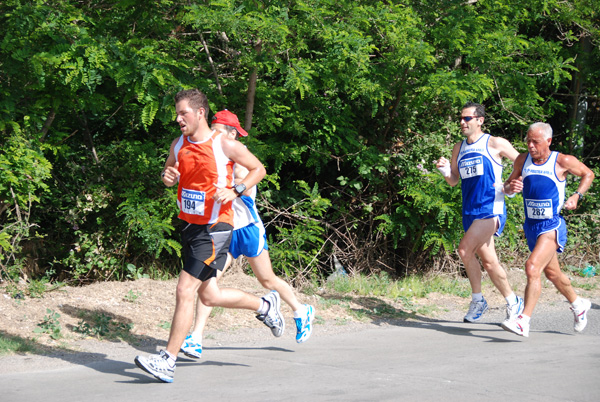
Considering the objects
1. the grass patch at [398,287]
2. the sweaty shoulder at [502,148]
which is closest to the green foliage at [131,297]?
the grass patch at [398,287]

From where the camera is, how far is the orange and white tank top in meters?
5.11

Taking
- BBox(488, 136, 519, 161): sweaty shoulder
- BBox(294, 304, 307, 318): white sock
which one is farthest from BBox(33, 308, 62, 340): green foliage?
BBox(488, 136, 519, 161): sweaty shoulder

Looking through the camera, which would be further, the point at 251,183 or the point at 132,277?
the point at 132,277

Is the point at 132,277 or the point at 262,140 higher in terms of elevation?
the point at 262,140

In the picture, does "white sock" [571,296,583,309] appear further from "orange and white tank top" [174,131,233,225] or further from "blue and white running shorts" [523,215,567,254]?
"orange and white tank top" [174,131,233,225]

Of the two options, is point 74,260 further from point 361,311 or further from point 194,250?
point 194,250

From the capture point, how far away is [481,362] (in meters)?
5.66

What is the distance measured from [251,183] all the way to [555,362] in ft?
9.23

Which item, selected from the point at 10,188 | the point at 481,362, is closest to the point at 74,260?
the point at 10,188

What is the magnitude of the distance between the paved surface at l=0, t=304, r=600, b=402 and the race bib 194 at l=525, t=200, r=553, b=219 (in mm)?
1161

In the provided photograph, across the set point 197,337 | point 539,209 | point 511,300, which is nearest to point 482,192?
point 539,209

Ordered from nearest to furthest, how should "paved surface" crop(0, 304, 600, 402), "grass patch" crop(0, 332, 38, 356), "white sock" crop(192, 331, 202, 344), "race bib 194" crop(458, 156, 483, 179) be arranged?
"paved surface" crop(0, 304, 600, 402), "grass patch" crop(0, 332, 38, 356), "white sock" crop(192, 331, 202, 344), "race bib 194" crop(458, 156, 483, 179)

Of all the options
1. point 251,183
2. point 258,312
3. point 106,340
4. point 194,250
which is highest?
point 251,183

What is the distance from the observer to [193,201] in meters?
5.14
